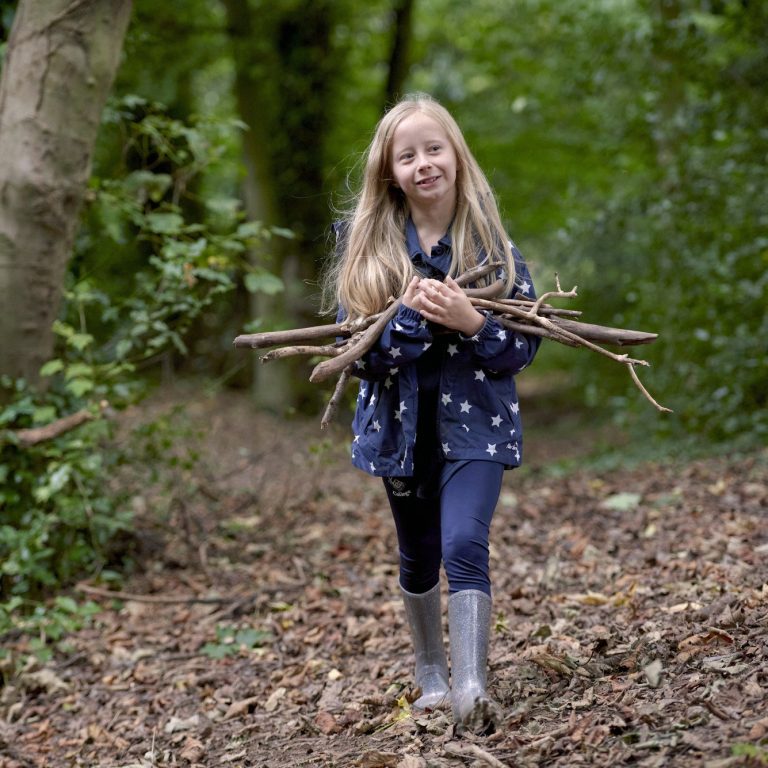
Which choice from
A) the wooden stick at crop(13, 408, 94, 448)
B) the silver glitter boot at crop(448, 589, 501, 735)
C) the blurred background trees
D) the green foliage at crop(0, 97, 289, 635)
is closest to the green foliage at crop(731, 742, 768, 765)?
the silver glitter boot at crop(448, 589, 501, 735)

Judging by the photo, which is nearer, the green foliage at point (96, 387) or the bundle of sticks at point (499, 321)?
the bundle of sticks at point (499, 321)

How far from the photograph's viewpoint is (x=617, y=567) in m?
4.72

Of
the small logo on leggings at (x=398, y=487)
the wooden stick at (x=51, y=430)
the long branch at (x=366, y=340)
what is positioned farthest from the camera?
the wooden stick at (x=51, y=430)

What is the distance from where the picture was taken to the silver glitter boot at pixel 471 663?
2.77 m

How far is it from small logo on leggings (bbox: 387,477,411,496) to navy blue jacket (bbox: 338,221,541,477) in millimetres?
135

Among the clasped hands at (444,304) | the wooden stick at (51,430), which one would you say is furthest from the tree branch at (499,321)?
the wooden stick at (51,430)

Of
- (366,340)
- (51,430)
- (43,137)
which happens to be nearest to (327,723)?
(366,340)

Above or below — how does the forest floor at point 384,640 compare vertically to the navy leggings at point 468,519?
below

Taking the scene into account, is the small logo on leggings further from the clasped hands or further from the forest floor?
the forest floor

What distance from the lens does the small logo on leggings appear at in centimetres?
318

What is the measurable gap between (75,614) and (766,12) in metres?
6.57

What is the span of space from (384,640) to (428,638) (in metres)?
0.85

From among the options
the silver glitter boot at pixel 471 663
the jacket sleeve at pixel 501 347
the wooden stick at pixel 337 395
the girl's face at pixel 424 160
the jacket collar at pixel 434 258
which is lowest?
the silver glitter boot at pixel 471 663

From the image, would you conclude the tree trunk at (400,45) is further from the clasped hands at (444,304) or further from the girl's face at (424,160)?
the clasped hands at (444,304)
